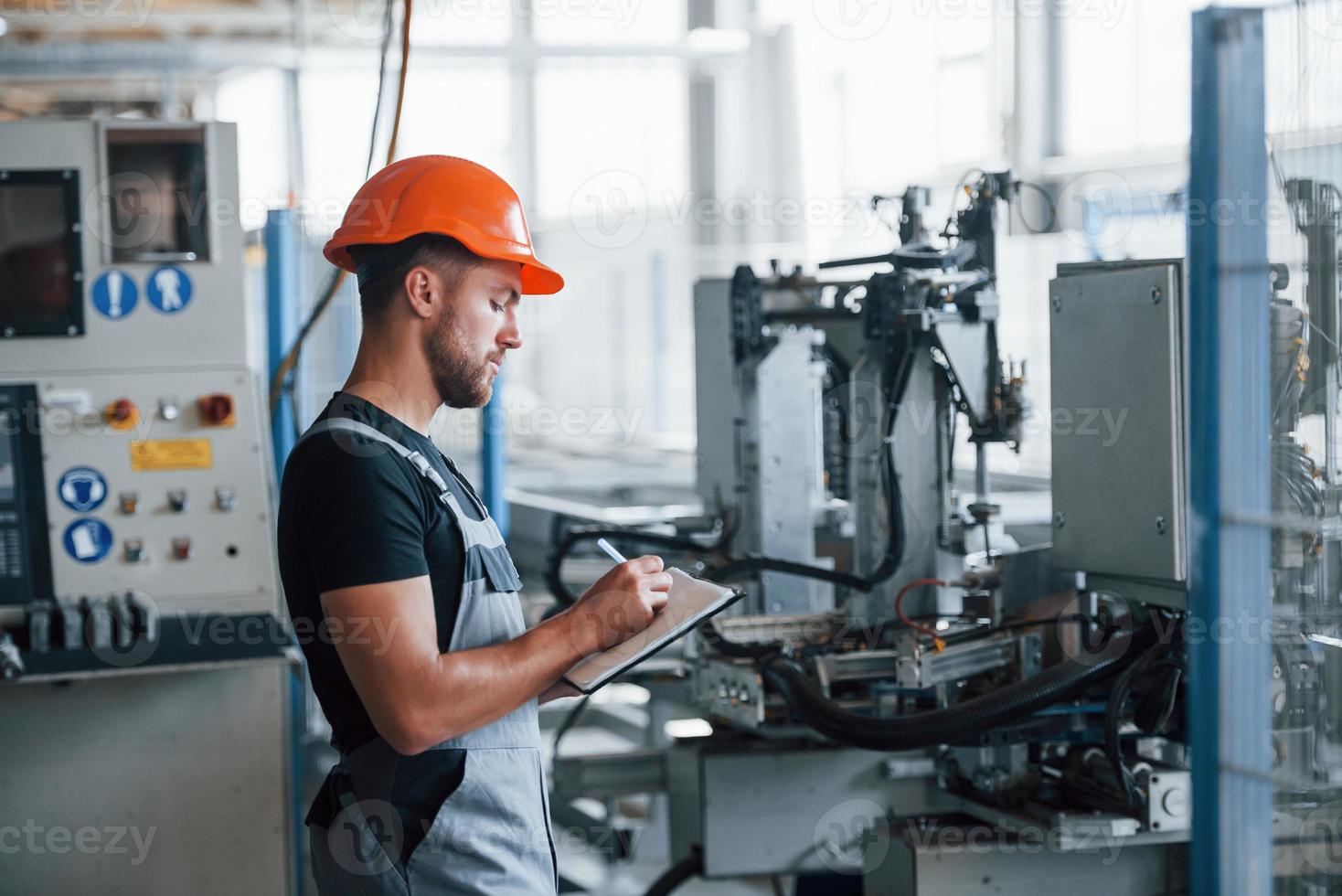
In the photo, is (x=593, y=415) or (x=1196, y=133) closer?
(x=1196, y=133)

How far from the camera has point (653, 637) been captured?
157 cm

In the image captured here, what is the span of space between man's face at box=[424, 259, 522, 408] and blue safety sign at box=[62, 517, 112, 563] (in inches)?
67.8

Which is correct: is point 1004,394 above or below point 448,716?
above

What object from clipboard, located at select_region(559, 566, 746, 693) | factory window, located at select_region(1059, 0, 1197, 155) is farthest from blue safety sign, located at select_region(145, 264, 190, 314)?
factory window, located at select_region(1059, 0, 1197, 155)

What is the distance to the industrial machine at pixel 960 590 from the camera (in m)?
1.83

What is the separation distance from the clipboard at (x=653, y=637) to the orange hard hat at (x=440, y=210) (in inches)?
18.2

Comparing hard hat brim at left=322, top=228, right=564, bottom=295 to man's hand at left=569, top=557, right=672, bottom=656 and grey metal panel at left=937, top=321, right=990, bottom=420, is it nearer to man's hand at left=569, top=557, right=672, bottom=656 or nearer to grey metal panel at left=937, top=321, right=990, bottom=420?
man's hand at left=569, top=557, right=672, bottom=656

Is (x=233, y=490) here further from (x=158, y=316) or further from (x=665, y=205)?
(x=665, y=205)

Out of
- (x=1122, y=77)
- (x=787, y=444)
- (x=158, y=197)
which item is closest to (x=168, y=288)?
(x=158, y=197)

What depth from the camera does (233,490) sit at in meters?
3.08

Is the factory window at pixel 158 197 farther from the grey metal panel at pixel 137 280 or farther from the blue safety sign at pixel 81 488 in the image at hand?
the blue safety sign at pixel 81 488

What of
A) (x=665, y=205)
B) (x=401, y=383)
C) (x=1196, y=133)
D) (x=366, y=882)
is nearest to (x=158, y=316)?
(x=401, y=383)


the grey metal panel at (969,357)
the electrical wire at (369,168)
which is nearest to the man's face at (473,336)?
the electrical wire at (369,168)

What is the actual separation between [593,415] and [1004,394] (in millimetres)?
6414
